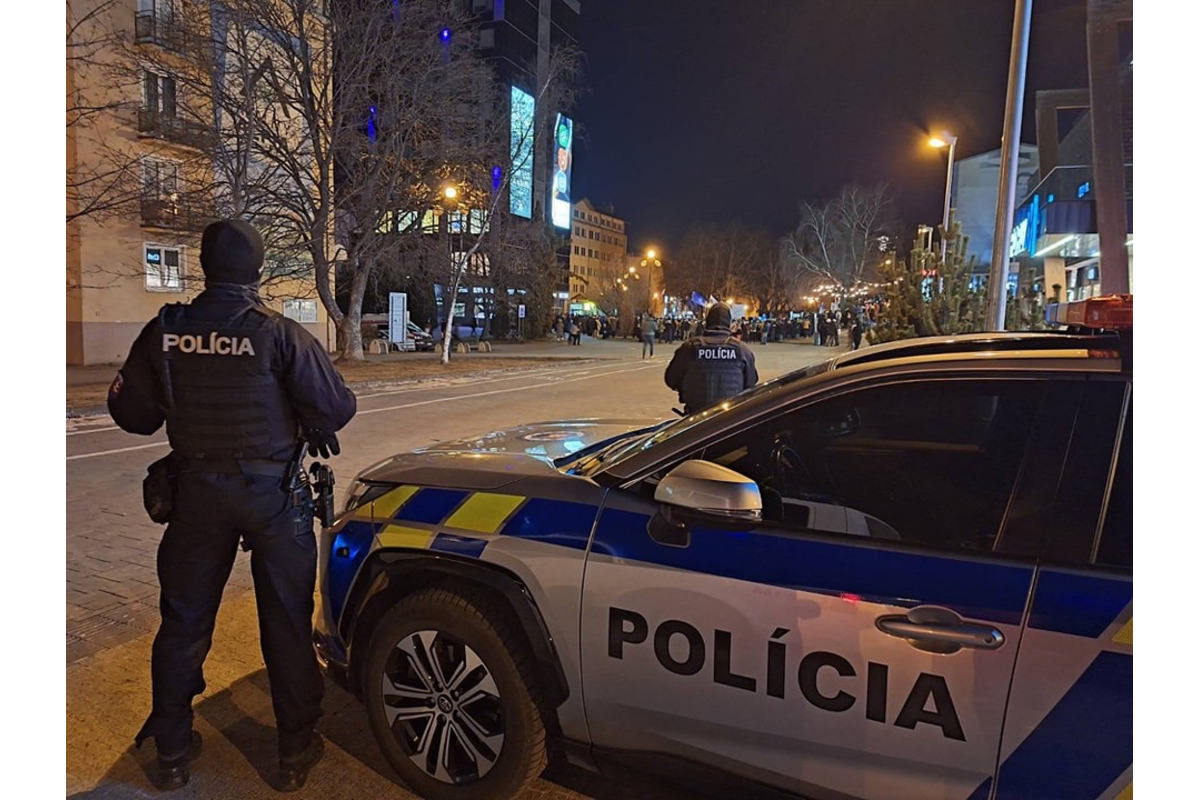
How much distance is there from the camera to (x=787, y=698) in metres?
2.03

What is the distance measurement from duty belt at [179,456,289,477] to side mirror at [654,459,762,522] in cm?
140

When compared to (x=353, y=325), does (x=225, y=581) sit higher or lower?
lower

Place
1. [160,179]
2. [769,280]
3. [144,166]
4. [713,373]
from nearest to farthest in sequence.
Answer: [713,373]
[144,166]
[160,179]
[769,280]

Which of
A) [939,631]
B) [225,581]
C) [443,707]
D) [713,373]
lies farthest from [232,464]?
[713,373]

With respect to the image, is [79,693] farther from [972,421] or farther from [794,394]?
[972,421]

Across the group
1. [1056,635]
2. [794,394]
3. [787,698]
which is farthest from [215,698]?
[1056,635]

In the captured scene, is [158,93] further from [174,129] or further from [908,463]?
[908,463]

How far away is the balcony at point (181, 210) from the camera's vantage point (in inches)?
748

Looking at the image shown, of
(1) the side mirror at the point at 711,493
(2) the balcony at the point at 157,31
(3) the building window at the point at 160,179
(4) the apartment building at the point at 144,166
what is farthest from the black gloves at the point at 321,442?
(2) the balcony at the point at 157,31

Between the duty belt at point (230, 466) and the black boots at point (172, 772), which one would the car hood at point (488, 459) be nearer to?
the duty belt at point (230, 466)

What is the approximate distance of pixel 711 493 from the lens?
214cm

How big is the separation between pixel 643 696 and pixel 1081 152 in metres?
35.7

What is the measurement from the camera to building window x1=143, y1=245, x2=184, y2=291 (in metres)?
22.3

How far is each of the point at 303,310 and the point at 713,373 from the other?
84.5ft
